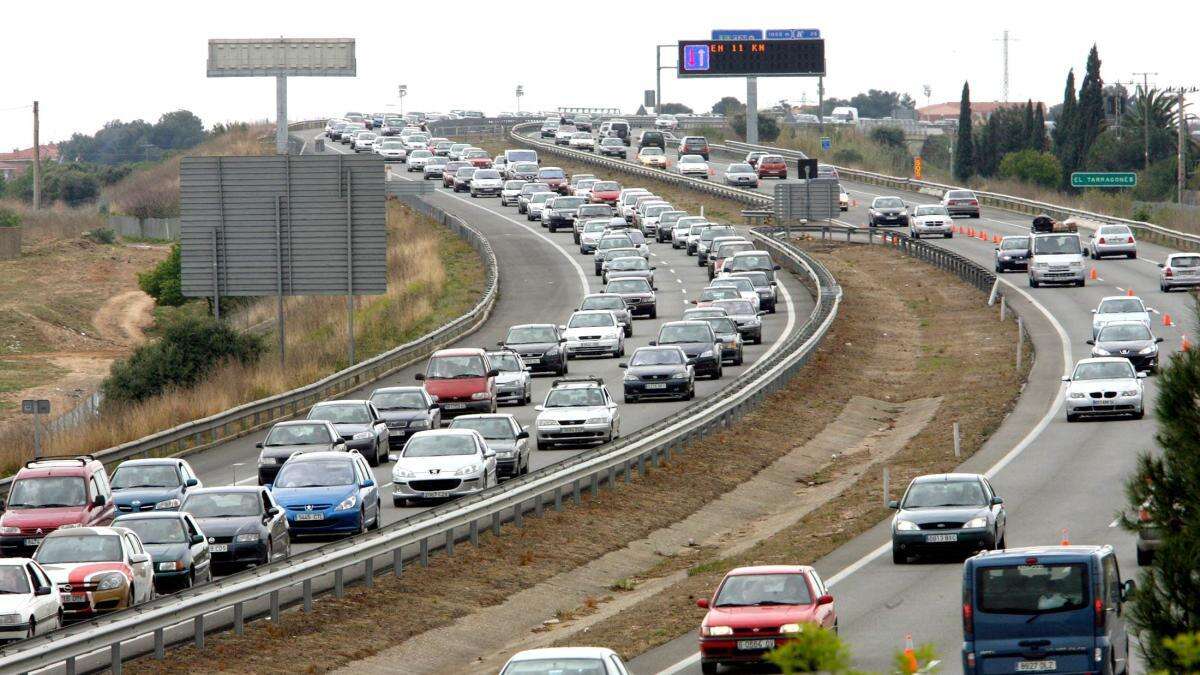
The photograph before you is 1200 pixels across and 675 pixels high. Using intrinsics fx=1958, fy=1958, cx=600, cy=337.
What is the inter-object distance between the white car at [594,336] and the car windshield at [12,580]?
3295 cm

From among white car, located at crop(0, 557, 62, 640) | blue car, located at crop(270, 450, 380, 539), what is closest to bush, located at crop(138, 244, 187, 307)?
blue car, located at crop(270, 450, 380, 539)

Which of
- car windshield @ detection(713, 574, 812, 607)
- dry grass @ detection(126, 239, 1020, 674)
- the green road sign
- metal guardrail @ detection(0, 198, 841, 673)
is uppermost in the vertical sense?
the green road sign

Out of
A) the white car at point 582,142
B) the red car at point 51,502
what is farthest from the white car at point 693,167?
the red car at point 51,502

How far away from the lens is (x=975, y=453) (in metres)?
39.4

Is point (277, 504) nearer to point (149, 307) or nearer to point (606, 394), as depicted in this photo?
point (606, 394)

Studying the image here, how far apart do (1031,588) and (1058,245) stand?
52616mm

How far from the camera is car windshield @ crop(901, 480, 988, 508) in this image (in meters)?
27.3

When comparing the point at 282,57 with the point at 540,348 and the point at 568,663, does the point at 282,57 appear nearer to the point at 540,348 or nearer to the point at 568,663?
the point at 540,348

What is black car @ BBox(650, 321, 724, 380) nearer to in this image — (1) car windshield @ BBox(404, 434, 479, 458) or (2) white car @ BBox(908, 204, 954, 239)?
(1) car windshield @ BBox(404, 434, 479, 458)

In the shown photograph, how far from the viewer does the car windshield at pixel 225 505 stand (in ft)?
87.1

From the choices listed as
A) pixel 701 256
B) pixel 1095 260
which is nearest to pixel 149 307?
pixel 701 256

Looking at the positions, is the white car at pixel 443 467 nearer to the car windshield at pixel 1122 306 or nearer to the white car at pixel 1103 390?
the white car at pixel 1103 390

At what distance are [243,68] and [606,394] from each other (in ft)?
223

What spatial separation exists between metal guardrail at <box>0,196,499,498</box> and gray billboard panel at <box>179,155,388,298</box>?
8.60 feet
